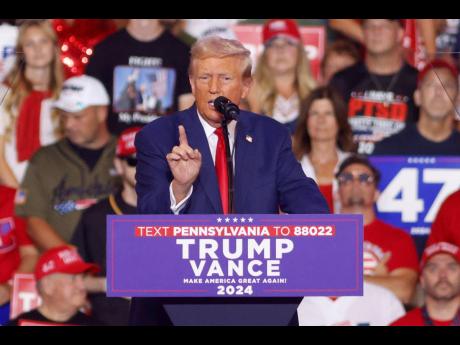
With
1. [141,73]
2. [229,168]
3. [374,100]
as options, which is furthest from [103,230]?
[229,168]

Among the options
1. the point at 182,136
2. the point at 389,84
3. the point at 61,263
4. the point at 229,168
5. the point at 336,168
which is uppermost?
the point at 389,84

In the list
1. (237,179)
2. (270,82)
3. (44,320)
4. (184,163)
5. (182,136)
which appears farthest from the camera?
(44,320)

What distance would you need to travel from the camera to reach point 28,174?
253 inches

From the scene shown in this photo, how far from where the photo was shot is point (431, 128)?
6.39 metres

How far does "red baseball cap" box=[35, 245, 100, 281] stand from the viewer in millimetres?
6332

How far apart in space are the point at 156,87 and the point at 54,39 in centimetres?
61

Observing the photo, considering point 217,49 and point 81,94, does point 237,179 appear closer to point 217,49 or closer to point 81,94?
point 217,49

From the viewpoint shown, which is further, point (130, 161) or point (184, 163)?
point (130, 161)

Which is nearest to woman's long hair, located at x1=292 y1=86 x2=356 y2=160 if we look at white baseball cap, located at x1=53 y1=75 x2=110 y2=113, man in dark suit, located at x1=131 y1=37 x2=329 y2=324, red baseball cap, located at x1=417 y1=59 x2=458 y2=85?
red baseball cap, located at x1=417 y1=59 x2=458 y2=85

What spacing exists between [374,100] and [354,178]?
44cm

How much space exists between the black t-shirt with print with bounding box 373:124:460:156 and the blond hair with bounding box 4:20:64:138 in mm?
1827

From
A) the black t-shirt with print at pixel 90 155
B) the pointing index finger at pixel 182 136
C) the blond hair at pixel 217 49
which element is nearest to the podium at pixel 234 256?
the pointing index finger at pixel 182 136

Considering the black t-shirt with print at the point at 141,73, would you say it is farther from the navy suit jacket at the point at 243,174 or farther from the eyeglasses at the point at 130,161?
the navy suit jacket at the point at 243,174

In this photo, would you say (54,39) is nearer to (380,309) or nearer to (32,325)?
(32,325)
